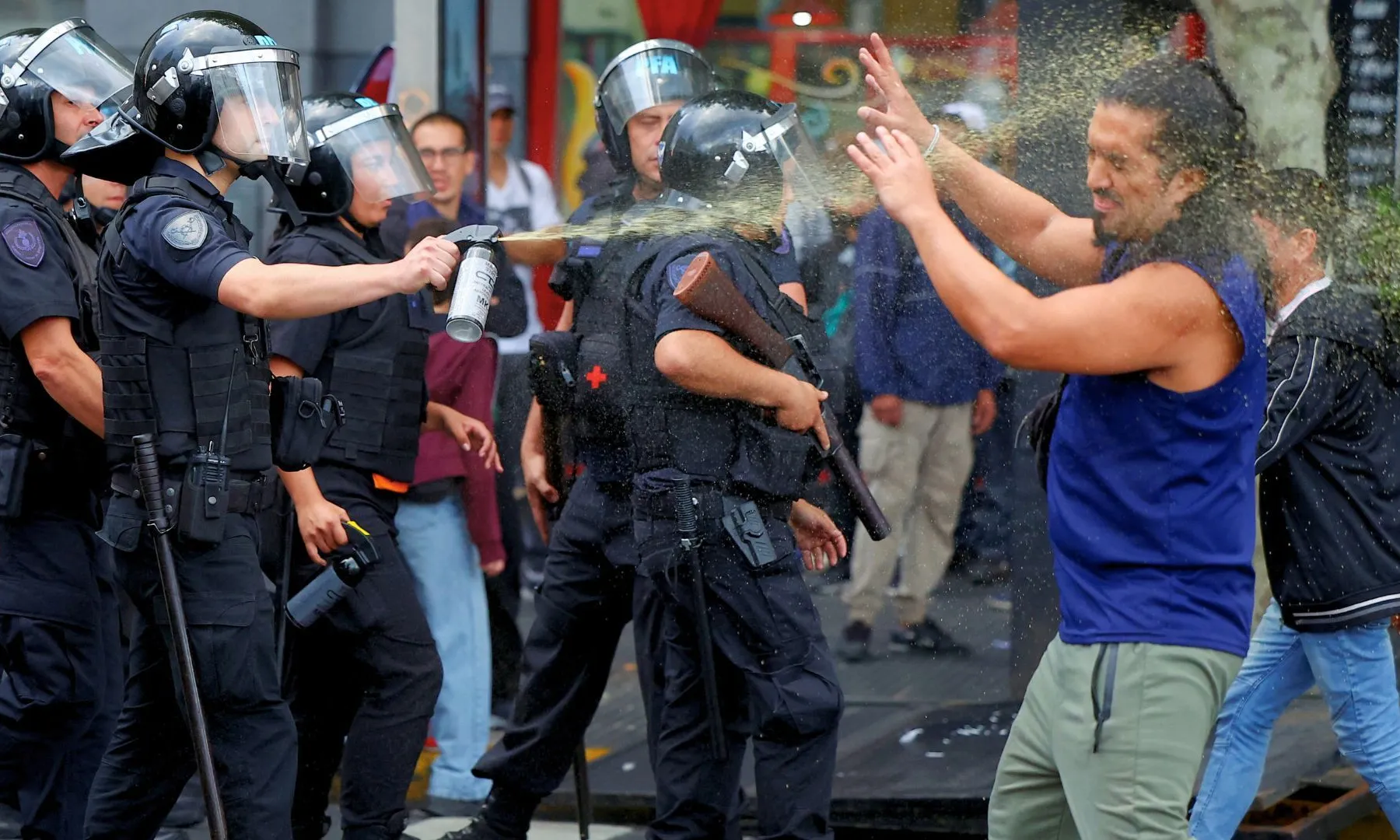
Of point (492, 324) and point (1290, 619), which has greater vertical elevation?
point (492, 324)

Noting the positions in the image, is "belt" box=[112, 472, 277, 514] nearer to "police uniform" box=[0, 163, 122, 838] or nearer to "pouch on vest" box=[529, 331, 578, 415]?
"police uniform" box=[0, 163, 122, 838]

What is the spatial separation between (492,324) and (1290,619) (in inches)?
95.5

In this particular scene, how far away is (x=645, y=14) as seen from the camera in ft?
26.0

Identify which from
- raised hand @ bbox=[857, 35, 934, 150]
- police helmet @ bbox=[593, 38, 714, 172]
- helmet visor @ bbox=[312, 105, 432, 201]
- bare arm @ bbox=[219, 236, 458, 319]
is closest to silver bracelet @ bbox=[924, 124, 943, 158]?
raised hand @ bbox=[857, 35, 934, 150]

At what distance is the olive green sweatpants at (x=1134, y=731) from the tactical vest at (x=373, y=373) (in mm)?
2007

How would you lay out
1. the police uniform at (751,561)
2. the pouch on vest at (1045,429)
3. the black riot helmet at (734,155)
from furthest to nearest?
the black riot helmet at (734,155) → the police uniform at (751,561) → the pouch on vest at (1045,429)

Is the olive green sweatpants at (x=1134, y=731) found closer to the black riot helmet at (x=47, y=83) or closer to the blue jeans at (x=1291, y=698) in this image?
the blue jeans at (x=1291, y=698)

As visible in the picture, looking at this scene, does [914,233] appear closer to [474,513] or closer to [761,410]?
[761,410]

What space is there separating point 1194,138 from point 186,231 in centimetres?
199

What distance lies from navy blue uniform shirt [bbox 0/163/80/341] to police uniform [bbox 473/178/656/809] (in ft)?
4.23

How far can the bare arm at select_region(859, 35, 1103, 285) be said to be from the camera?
353cm

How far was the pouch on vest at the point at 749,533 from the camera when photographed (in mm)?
3955

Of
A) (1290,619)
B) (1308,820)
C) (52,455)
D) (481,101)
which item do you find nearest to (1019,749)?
(1290,619)

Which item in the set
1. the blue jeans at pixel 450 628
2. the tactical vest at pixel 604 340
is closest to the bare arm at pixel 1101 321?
the tactical vest at pixel 604 340
